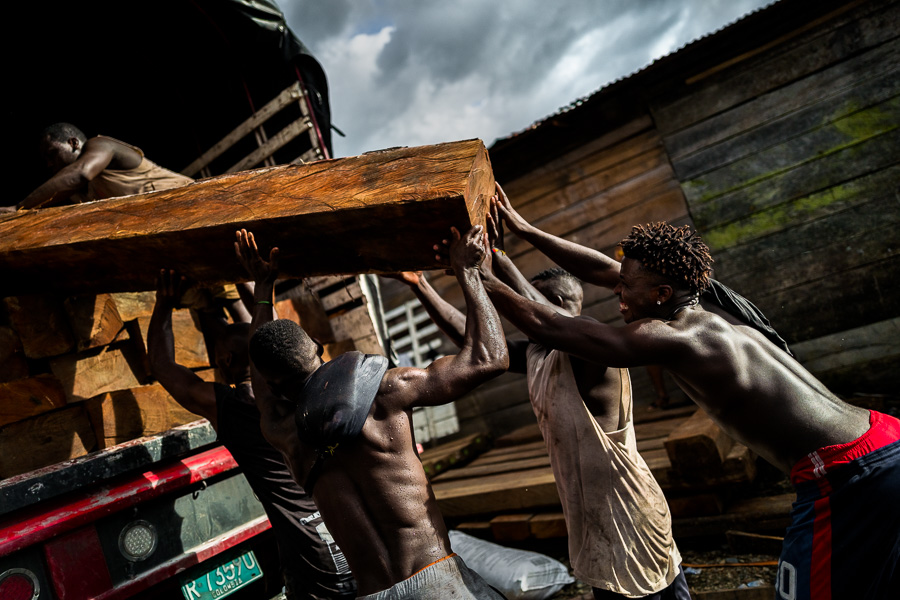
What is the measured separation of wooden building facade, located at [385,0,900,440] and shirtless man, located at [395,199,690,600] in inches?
151

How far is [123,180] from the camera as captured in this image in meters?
3.24

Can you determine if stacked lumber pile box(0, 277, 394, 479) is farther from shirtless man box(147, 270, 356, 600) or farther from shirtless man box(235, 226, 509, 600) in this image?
shirtless man box(235, 226, 509, 600)

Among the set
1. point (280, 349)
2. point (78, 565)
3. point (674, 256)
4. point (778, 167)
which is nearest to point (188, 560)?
point (78, 565)

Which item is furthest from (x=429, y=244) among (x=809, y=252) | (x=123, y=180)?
(x=809, y=252)

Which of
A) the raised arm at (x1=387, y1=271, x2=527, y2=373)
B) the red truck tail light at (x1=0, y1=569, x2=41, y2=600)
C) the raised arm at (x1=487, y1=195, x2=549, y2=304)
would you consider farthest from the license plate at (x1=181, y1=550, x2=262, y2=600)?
the raised arm at (x1=487, y1=195, x2=549, y2=304)

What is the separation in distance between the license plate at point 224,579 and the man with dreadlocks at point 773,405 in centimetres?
157

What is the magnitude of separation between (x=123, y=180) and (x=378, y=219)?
2237 millimetres

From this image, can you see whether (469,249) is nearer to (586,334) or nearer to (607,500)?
(586,334)

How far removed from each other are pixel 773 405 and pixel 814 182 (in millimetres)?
4288

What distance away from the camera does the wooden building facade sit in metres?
4.96

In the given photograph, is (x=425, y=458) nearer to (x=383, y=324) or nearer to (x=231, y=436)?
(x=383, y=324)

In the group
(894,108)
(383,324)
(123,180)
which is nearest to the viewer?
(123,180)

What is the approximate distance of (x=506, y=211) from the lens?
2.42 meters

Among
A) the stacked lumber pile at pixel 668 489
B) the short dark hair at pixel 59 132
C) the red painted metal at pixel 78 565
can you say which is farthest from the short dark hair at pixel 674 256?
the short dark hair at pixel 59 132
